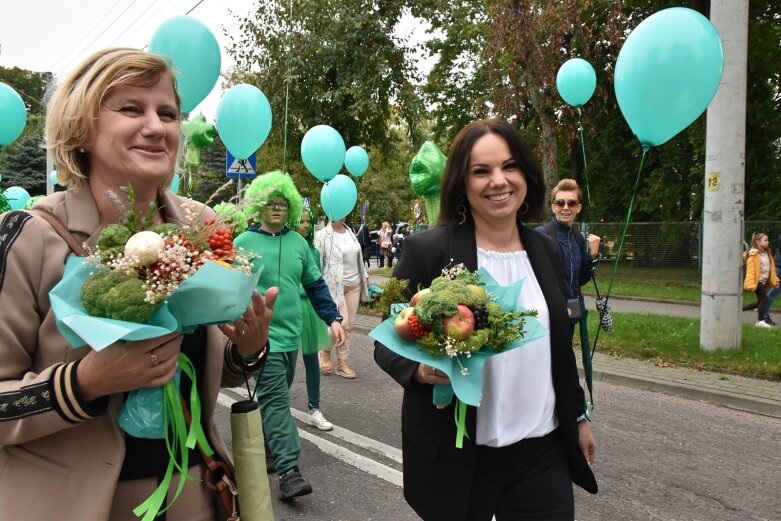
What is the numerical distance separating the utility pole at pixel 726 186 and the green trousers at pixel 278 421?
5.97 m

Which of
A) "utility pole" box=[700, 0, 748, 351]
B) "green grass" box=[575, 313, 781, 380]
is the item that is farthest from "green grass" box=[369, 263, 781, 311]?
"utility pole" box=[700, 0, 748, 351]

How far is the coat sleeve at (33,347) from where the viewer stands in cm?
130

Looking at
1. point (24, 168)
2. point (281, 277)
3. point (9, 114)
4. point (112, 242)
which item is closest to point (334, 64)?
point (9, 114)

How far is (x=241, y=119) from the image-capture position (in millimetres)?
4805

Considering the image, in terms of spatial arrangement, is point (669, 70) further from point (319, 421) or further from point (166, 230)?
point (319, 421)

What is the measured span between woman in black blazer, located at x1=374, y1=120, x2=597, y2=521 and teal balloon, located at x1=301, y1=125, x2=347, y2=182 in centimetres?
434

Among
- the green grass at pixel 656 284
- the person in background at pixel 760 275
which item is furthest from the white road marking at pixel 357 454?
the green grass at pixel 656 284

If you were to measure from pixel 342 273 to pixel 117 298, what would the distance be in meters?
6.49

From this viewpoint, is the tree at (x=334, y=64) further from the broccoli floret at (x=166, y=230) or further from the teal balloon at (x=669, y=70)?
the broccoli floret at (x=166, y=230)

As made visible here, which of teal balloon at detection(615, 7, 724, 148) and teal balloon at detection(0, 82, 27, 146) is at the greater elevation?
teal balloon at detection(0, 82, 27, 146)

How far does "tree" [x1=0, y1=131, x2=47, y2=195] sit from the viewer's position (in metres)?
30.2

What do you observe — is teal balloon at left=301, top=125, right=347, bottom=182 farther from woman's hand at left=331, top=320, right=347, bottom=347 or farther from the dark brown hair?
the dark brown hair

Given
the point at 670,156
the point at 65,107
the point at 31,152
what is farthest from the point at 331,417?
the point at 31,152

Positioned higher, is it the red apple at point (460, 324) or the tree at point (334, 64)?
the tree at point (334, 64)
